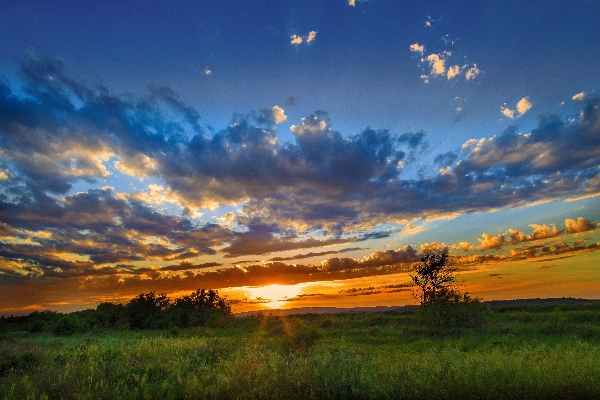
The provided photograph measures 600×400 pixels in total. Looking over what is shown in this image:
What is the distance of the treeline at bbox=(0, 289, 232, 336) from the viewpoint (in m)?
56.9

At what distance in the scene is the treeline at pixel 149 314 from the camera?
56.9 metres

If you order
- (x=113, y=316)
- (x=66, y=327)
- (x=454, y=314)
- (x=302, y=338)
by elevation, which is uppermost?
(x=66, y=327)

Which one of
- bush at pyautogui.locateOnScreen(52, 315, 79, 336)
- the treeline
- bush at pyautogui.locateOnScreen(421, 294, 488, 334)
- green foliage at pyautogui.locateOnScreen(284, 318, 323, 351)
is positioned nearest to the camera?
green foliage at pyautogui.locateOnScreen(284, 318, 323, 351)

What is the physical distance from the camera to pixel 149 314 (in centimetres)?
6269

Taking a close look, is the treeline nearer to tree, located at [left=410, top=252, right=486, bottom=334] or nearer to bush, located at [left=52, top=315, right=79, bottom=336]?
bush, located at [left=52, top=315, right=79, bottom=336]

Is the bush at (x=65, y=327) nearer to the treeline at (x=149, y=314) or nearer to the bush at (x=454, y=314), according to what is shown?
the treeline at (x=149, y=314)

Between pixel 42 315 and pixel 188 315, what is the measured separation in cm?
2458

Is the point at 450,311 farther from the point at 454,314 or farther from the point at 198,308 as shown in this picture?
the point at 198,308

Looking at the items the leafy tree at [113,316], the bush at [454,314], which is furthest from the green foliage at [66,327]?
the bush at [454,314]

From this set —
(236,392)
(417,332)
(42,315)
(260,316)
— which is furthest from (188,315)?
(236,392)

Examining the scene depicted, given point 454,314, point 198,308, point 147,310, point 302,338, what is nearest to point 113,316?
point 147,310

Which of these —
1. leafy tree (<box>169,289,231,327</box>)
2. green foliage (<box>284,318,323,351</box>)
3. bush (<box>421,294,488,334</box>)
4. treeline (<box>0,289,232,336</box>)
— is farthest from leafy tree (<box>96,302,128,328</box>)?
bush (<box>421,294,488,334</box>)

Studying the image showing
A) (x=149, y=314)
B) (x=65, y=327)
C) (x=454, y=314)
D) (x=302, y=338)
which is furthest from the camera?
(x=149, y=314)

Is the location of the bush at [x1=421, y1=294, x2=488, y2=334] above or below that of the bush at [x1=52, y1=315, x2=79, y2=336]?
below
